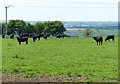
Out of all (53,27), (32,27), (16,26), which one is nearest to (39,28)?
(32,27)

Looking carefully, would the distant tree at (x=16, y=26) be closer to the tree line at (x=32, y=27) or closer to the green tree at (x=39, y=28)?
the tree line at (x=32, y=27)

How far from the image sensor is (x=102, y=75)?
1120 centimetres

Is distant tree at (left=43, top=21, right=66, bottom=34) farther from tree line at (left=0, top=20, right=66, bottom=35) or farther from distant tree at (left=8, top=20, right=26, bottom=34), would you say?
distant tree at (left=8, top=20, right=26, bottom=34)

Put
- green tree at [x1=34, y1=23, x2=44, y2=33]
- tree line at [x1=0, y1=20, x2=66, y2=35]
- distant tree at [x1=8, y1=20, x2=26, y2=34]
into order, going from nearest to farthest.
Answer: distant tree at [x1=8, y1=20, x2=26, y2=34], tree line at [x1=0, y1=20, x2=66, y2=35], green tree at [x1=34, y1=23, x2=44, y2=33]

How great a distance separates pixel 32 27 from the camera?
10806cm

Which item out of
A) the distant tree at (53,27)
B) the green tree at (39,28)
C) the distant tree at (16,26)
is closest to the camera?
the distant tree at (16,26)

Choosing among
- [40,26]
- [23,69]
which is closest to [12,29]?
[40,26]

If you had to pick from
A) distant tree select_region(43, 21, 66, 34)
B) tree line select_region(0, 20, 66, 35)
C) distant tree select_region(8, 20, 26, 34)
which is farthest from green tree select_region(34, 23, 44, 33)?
distant tree select_region(8, 20, 26, 34)

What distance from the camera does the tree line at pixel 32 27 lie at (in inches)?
3932

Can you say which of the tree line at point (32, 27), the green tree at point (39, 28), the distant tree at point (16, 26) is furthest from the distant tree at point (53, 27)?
the distant tree at point (16, 26)

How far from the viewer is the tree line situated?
99.9 m

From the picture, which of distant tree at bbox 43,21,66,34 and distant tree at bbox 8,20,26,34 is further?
distant tree at bbox 43,21,66,34

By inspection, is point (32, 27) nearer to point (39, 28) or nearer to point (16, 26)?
point (39, 28)

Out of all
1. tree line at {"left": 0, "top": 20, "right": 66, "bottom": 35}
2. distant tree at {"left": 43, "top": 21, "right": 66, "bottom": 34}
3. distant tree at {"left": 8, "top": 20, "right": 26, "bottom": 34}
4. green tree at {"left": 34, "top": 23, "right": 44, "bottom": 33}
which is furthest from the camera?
green tree at {"left": 34, "top": 23, "right": 44, "bottom": 33}
